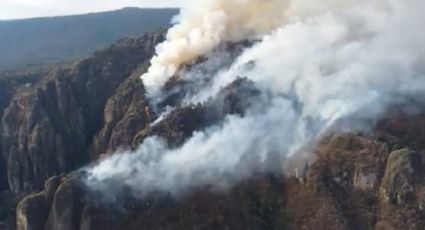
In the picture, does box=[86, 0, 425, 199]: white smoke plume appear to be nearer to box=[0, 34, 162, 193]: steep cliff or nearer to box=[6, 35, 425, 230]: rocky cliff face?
box=[6, 35, 425, 230]: rocky cliff face

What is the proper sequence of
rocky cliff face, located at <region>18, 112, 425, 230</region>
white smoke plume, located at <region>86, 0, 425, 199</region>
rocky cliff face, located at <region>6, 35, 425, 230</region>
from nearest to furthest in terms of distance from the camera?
rocky cliff face, located at <region>18, 112, 425, 230</region>, rocky cliff face, located at <region>6, 35, 425, 230</region>, white smoke plume, located at <region>86, 0, 425, 199</region>

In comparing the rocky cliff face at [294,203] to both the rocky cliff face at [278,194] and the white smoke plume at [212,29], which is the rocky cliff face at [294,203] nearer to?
the rocky cliff face at [278,194]

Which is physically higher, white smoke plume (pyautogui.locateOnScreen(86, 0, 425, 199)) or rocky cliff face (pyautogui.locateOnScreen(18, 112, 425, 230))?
white smoke plume (pyautogui.locateOnScreen(86, 0, 425, 199))

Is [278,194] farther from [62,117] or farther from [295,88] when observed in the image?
[62,117]

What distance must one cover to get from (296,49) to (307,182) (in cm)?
3402

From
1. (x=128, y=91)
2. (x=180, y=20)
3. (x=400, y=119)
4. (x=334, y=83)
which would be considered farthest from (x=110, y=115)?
(x=400, y=119)

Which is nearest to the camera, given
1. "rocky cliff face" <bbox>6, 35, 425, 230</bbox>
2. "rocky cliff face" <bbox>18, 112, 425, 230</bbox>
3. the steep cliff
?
"rocky cliff face" <bbox>18, 112, 425, 230</bbox>

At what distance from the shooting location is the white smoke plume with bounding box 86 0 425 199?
106688 mm

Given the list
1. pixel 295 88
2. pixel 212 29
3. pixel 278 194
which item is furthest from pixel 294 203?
pixel 212 29

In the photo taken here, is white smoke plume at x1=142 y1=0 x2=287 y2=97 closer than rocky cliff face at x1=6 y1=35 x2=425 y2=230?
No

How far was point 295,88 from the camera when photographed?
401 feet

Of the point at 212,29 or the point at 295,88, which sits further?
the point at 212,29

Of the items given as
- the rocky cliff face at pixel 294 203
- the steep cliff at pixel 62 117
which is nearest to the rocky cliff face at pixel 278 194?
the rocky cliff face at pixel 294 203

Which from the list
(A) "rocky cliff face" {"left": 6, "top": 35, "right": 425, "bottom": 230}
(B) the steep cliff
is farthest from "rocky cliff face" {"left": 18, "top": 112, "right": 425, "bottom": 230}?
(B) the steep cliff
